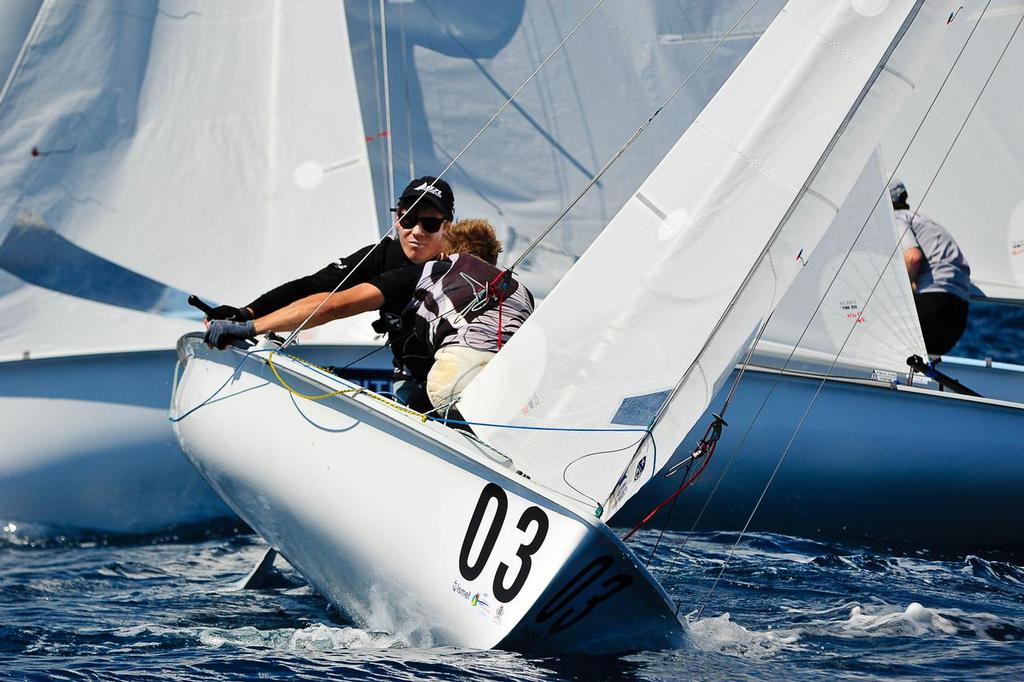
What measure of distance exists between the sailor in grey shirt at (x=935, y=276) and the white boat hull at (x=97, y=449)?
300 centimetres

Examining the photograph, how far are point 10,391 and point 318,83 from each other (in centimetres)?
196

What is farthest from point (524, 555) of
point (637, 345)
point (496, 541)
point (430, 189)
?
point (430, 189)

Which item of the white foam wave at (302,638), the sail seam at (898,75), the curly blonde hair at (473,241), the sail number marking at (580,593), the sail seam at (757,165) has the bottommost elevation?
the white foam wave at (302,638)

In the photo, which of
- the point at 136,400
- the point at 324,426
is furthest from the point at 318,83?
the point at 324,426

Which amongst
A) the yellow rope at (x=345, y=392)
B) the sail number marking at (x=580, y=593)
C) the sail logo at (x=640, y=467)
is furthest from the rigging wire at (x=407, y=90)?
the sail number marking at (x=580, y=593)

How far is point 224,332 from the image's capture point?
379 cm

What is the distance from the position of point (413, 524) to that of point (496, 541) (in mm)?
257

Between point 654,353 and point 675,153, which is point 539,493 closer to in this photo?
point 654,353

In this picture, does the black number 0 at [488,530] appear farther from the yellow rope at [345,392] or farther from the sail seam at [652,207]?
the sail seam at [652,207]

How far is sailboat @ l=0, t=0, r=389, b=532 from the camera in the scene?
5.41 metres

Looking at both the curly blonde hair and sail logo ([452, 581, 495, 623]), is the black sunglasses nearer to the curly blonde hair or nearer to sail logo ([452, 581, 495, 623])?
the curly blonde hair

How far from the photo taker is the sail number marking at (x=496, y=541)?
3.06m

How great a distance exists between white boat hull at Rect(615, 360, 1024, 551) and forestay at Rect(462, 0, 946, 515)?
236 cm

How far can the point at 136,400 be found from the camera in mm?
5457
